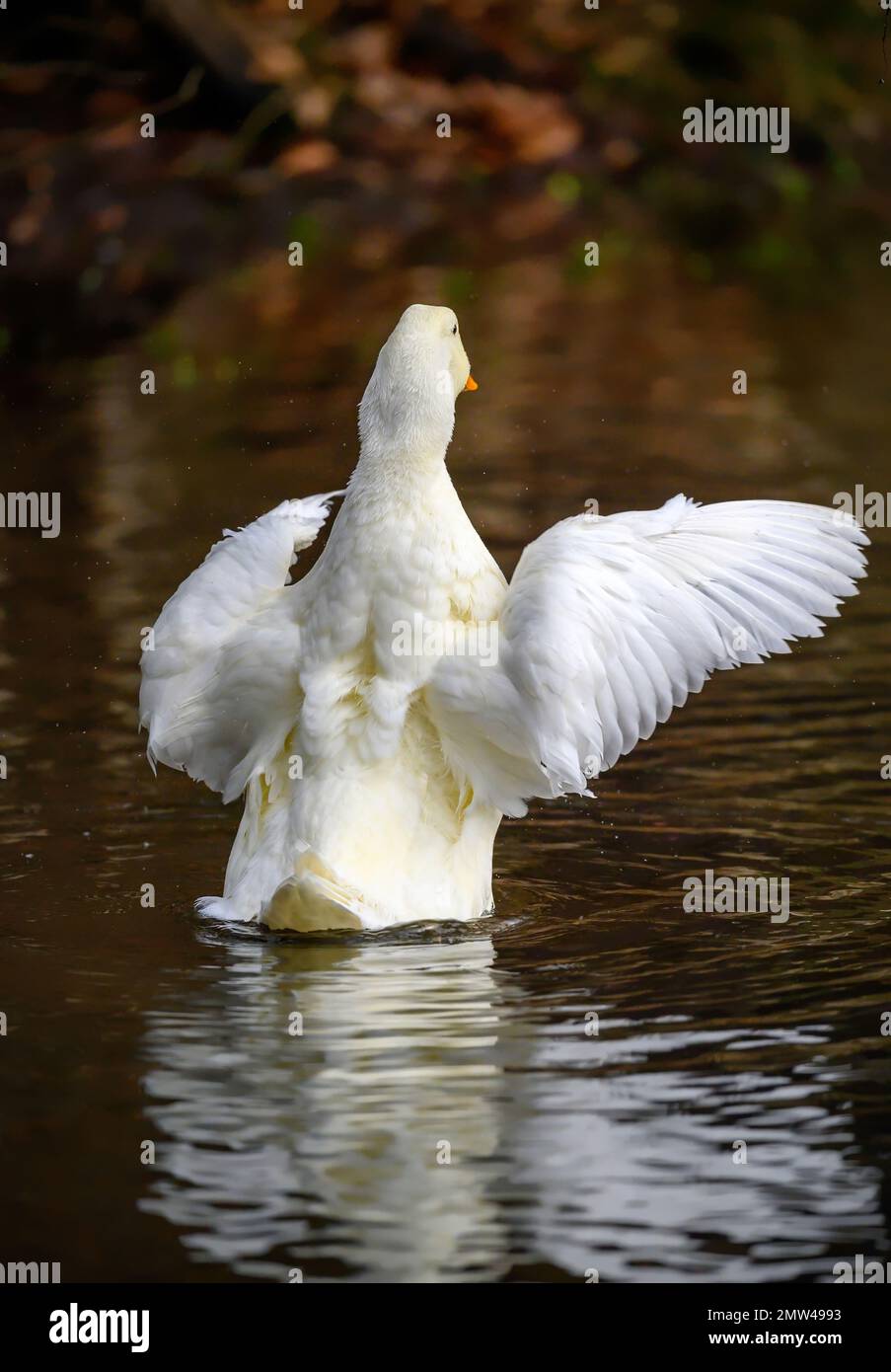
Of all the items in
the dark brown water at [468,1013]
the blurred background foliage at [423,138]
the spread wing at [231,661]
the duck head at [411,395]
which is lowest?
the dark brown water at [468,1013]

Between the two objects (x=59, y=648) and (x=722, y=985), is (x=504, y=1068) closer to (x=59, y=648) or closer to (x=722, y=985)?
(x=722, y=985)

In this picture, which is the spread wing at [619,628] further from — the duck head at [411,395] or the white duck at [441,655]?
the duck head at [411,395]

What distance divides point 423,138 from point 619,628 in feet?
64.8

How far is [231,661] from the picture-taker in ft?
24.6

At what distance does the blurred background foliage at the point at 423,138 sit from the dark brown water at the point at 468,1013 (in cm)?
1065

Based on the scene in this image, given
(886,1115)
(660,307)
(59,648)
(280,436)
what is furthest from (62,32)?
(886,1115)

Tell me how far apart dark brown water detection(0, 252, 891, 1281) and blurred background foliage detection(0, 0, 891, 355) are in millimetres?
10651

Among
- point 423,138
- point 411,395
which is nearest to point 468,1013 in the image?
point 411,395

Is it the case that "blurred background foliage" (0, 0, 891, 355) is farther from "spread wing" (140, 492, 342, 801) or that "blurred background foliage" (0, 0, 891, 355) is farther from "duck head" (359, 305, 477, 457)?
"duck head" (359, 305, 477, 457)

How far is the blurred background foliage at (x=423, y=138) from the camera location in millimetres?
23109

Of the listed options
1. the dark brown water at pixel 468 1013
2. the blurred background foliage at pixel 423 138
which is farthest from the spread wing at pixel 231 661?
the blurred background foliage at pixel 423 138

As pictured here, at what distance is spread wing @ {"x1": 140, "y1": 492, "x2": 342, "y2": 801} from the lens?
7457 millimetres

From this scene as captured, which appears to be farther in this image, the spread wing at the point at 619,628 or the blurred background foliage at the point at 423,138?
the blurred background foliage at the point at 423,138

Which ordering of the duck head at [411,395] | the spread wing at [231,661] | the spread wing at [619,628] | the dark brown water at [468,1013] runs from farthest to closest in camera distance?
1. the spread wing at [231,661]
2. the duck head at [411,395]
3. the spread wing at [619,628]
4. the dark brown water at [468,1013]
